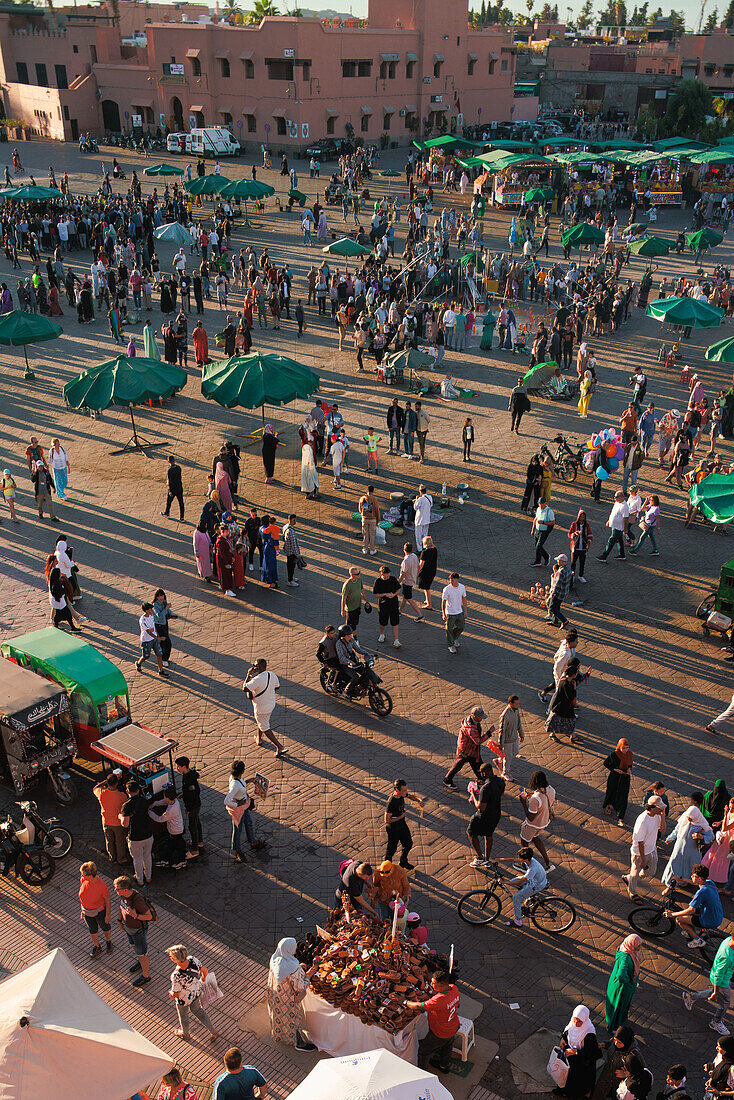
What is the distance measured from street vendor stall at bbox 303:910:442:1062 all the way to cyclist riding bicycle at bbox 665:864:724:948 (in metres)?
2.60

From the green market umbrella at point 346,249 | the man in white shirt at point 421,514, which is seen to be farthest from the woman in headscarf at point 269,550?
the green market umbrella at point 346,249

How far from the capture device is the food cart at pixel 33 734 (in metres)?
10.2

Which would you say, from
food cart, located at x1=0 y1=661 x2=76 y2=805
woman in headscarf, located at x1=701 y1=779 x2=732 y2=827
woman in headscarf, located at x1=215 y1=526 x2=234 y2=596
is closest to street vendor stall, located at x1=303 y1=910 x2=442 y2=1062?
woman in headscarf, located at x1=701 y1=779 x2=732 y2=827

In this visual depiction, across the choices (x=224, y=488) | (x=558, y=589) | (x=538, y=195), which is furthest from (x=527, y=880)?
(x=538, y=195)

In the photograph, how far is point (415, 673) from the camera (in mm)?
13289

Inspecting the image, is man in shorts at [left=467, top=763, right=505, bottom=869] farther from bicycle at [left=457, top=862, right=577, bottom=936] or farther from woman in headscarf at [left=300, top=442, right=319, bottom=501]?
woman in headscarf at [left=300, top=442, right=319, bottom=501]

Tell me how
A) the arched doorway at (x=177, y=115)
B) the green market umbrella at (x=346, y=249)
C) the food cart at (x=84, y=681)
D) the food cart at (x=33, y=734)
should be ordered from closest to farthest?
the food cart at (x=33, y=734) < the food cart at (x=84, y=681) < the green market umbrella at (x=346, y=249) < the arched doorway at (x=177, y=115)

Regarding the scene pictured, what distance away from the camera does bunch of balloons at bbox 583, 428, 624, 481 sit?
18703 mm

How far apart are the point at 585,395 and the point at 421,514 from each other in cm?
816

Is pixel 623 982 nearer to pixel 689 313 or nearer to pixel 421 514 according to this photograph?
pixel 421 514

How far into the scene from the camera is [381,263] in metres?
Result: 32.3

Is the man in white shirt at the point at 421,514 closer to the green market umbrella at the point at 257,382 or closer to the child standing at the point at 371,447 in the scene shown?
the child standing at the point at 371,447

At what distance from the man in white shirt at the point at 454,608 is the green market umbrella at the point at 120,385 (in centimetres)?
750

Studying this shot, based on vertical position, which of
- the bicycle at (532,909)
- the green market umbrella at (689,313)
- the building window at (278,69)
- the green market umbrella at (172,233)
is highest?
the building window at (278,69)
